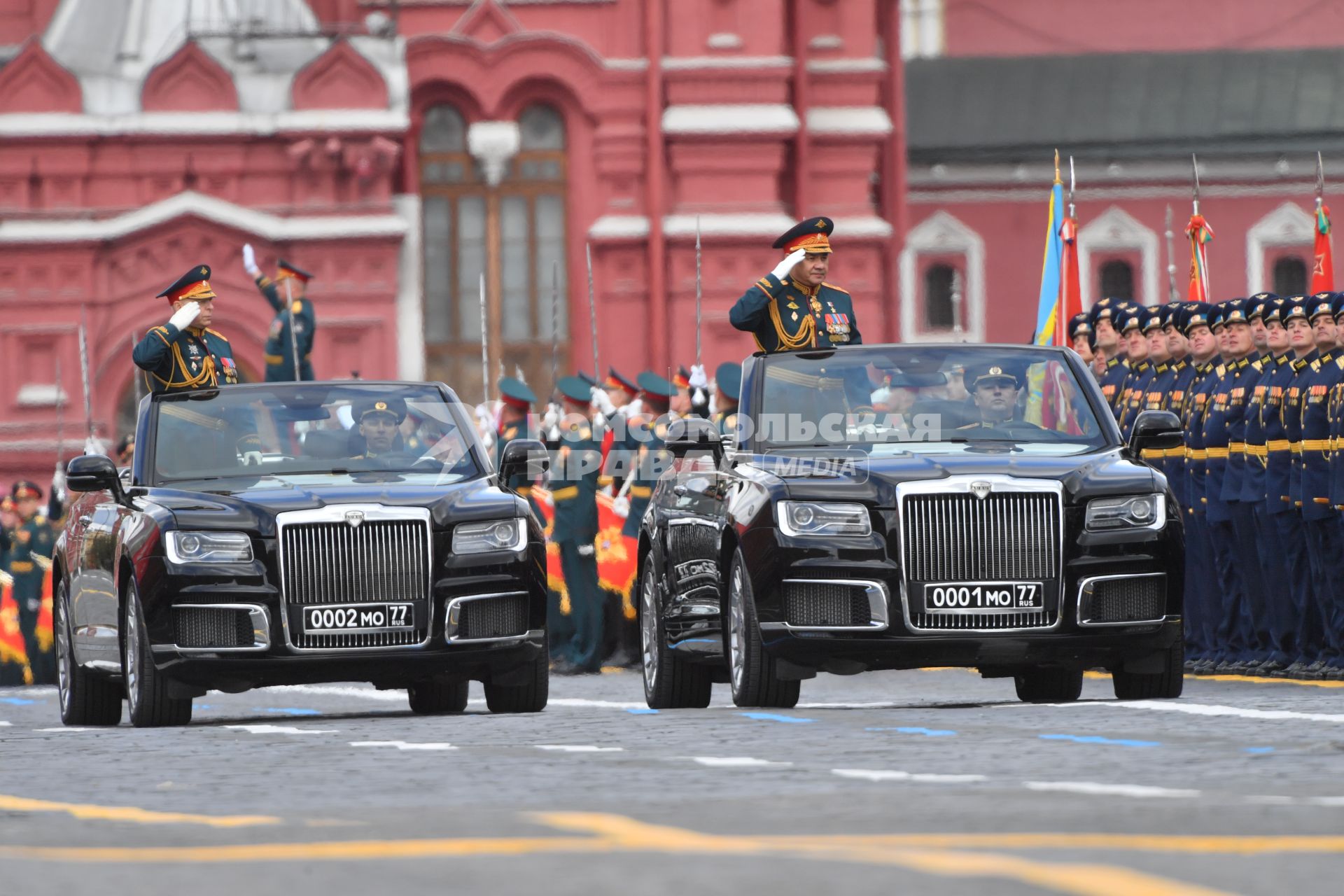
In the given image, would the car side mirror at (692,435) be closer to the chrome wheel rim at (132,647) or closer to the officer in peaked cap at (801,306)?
the officer in peaked cap at (801,306)

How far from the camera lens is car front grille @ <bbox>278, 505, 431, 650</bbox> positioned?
592 inches

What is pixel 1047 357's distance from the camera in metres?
15.8

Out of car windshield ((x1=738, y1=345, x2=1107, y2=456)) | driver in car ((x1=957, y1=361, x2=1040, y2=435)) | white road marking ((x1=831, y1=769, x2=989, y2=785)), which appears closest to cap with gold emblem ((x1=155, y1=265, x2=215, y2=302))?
car windshield ((x1=738, y1=345, x2=1107, y2=456))

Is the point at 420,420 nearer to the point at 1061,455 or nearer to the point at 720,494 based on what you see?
the point at 720,494

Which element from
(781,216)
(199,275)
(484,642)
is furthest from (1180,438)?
(781,216)

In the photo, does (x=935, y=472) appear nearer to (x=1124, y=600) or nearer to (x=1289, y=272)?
(x=1124, y=600)

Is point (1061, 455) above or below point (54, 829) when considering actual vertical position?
above

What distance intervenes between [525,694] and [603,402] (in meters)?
9.26

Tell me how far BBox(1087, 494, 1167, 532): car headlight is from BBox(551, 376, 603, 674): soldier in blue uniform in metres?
9.57

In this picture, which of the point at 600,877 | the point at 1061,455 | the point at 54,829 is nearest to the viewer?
the point at 600,877

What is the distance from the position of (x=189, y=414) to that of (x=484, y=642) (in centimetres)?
208

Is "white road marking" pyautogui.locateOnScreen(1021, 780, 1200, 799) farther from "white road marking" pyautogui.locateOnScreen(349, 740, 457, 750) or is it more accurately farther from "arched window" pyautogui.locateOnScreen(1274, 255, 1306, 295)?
"arched window" pyautogui.locateOnScreen(1274, 255, 1306, 295)

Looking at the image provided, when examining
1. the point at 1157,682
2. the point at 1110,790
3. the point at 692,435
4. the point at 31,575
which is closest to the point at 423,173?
the point at 31,575

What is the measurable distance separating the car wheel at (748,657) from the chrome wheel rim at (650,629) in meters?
1.09
